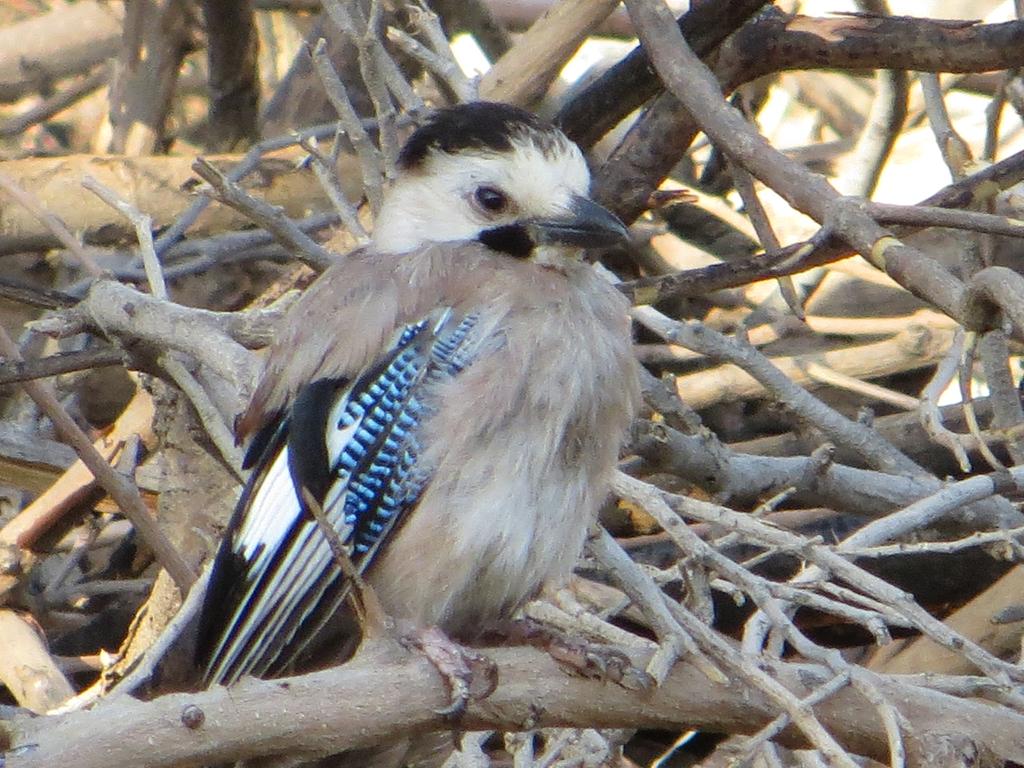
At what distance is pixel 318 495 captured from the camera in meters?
2.75

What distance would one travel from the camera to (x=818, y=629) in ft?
11.7

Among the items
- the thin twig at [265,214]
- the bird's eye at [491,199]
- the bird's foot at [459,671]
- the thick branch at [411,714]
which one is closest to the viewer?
the thick branch at [411,714]

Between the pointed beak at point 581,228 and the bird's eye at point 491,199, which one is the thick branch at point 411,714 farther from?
the bird's eye at point 491,199

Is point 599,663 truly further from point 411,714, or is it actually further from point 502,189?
point 502,189

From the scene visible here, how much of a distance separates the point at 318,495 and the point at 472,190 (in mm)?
657

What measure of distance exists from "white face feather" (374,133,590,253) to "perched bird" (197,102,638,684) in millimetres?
81

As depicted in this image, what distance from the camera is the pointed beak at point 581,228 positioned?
2.96 meters

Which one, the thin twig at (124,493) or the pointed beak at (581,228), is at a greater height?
the pointed beak at (581,228)

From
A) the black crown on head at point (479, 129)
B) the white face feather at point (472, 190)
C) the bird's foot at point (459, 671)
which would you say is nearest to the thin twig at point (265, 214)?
the white face feather at point (472, 190)

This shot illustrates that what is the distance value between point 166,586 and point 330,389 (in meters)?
0.77

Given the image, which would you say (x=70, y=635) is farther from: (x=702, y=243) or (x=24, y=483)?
(x=702, y=243)

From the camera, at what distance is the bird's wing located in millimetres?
2654

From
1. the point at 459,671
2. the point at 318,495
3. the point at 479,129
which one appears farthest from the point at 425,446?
the point at 479,129

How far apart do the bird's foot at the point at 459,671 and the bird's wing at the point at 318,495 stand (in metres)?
0.28
